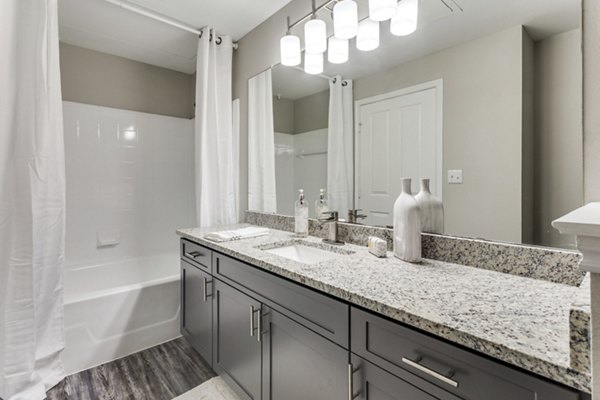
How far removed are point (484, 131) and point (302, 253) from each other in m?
1.01

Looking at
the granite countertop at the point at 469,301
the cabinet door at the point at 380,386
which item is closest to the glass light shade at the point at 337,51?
the granite countertop at the point at 469,301

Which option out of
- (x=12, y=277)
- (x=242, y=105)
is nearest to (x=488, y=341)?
(x=12, y=277)

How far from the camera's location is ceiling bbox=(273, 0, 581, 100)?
941mm

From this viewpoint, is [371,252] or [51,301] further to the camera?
[51,301]

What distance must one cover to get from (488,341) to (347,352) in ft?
1.37

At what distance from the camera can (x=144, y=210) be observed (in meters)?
2.84

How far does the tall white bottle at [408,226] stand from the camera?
1.13 metres

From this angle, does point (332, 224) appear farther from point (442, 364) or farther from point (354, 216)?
point (442, 364)

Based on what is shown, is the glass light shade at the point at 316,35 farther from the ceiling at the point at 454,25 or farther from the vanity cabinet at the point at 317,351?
the vanity cabinet at the point at 317,351

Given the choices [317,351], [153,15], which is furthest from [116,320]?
[153,15]

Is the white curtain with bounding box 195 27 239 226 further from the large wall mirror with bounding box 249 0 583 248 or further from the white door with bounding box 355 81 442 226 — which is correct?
the white door with bounding box 355 81 442 226

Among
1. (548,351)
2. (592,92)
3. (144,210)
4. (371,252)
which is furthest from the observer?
(144,210)

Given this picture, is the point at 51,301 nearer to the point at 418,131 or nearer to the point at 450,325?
the point at 450,325

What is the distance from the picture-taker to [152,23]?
7.14 feet
